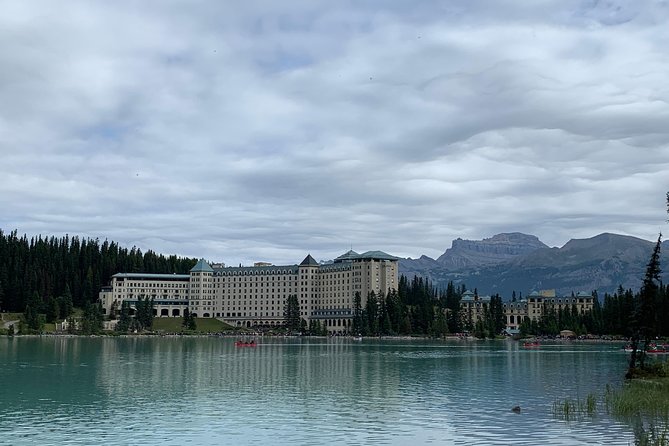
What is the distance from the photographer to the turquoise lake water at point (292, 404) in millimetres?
43250

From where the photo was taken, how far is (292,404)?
57.8 meters

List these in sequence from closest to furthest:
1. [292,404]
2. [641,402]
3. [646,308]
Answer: [641,402], [292,404], [646,308]

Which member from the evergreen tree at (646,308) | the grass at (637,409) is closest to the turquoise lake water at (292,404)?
the grass at (637,409)

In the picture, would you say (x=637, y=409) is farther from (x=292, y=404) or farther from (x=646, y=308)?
(x=646, y=308)

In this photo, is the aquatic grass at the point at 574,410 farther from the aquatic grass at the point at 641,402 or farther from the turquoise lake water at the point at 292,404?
the aquatic grass at the point at 641,402

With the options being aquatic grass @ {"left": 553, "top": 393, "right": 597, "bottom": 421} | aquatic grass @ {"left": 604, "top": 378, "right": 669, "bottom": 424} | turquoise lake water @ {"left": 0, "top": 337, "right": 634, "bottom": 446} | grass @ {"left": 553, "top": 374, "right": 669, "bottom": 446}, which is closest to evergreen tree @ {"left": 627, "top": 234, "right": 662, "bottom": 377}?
turquoise lake water @ {"left": 0, "top": 337, "right": 634, "bottom": 446}

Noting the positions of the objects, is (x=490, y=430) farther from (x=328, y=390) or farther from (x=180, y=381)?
(x=180, y=381)

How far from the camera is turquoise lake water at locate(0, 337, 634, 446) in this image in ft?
142

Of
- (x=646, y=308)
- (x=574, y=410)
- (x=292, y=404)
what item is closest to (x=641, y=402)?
(x=574, y=410)

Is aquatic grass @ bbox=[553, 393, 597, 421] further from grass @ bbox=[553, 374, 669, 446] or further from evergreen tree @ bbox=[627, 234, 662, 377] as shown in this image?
evergreen tree @ bbox=[627, 234, 662, 377]

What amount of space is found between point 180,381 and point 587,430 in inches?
1647

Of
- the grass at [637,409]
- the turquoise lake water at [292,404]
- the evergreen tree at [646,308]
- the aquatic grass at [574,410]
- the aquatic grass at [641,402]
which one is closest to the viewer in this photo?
the grass at [637,409]

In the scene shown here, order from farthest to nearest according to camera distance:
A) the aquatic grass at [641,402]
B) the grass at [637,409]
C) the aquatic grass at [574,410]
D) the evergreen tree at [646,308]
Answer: the evergreen tree at [646,308] < the aquatic grass at [574,410] < the aquatic grass at [641,402] < the grass at [637,409]

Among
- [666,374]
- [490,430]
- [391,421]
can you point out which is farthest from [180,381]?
[666,374]
